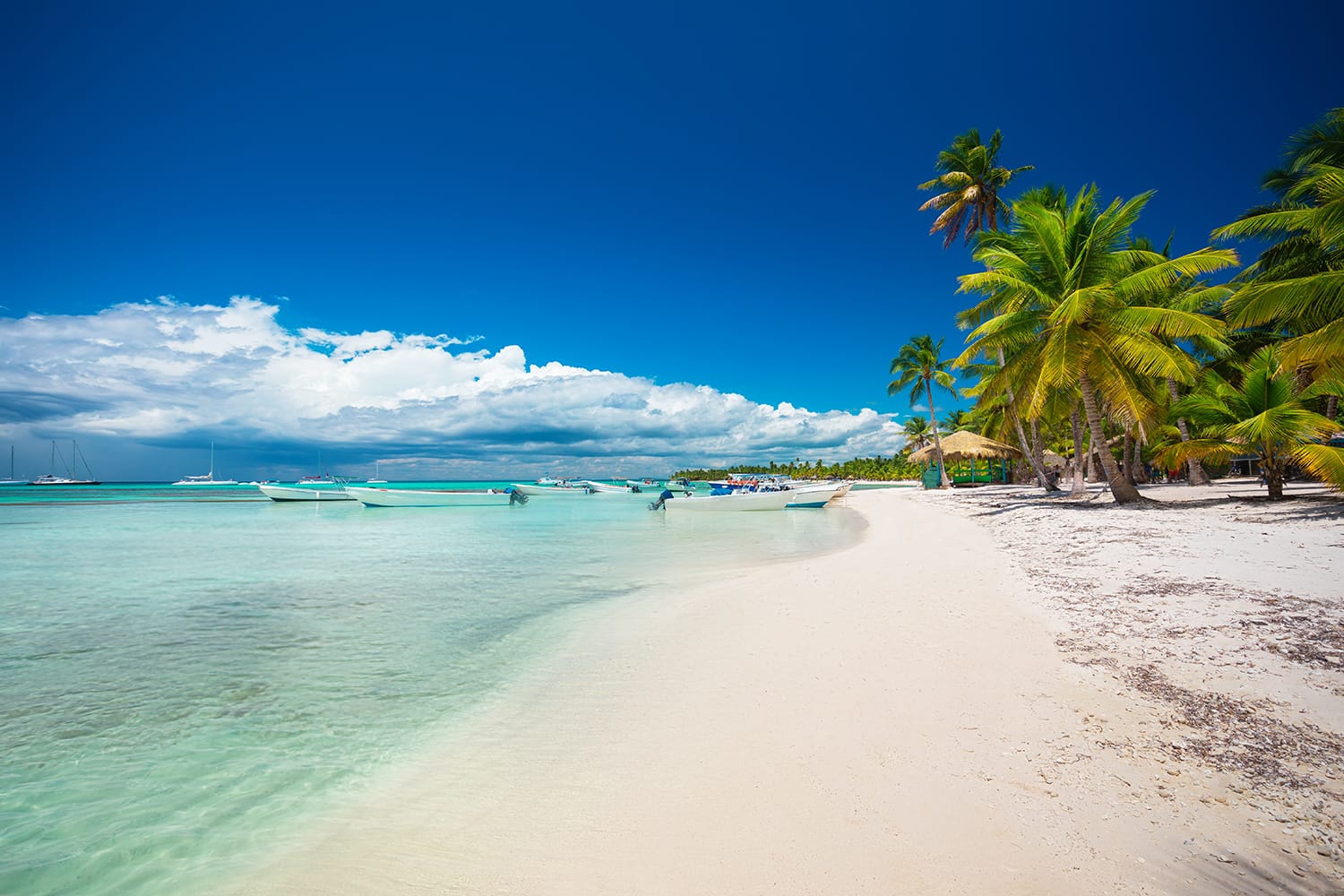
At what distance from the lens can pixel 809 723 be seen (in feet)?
11.5

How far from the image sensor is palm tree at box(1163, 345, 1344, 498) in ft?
36.0

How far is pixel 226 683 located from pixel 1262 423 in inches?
665

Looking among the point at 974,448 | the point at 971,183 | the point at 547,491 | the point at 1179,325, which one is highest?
the point at 971,183

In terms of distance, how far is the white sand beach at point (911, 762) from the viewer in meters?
2.19

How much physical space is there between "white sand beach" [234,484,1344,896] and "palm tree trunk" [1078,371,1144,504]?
8.96m

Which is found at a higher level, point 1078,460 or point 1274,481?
point 1078,460

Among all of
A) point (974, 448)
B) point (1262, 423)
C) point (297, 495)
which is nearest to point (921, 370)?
point (974, 448)

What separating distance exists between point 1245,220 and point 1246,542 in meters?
8.45

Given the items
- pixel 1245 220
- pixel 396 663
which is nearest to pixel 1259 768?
pixel 396 663

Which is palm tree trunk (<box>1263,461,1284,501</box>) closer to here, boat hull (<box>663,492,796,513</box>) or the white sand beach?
the white sand beach

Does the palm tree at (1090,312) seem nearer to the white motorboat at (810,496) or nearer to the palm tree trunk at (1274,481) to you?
the palm tree trunk at (1274,481)

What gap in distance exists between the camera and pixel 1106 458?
14336 mm

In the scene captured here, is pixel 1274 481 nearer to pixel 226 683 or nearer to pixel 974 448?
pixel 974 448

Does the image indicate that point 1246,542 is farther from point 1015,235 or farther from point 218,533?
point 218,533
